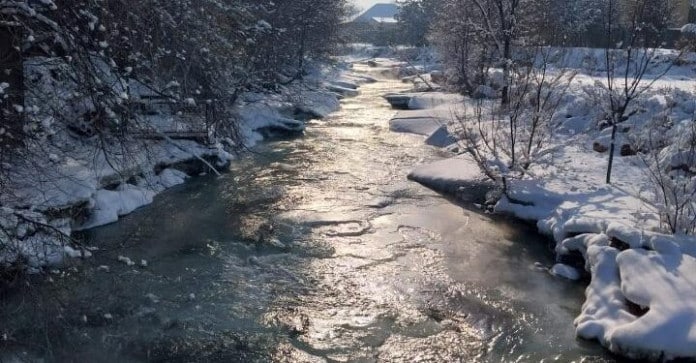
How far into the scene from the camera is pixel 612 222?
8.94 m

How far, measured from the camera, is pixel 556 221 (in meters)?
10.2

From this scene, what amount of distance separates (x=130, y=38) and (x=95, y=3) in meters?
0.82

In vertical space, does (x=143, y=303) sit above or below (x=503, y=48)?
below

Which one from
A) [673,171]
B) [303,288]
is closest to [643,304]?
[303,288]

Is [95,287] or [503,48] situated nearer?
[95,287]

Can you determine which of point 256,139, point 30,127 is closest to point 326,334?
point 30,127

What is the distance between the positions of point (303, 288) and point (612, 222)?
193 inches

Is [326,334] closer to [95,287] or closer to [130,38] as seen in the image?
[95,287]

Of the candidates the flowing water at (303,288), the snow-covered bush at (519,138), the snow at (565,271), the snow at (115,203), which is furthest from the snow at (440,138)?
the snow at (115,203)

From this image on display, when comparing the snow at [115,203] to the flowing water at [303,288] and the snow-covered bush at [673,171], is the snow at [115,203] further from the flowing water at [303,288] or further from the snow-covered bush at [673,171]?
the snow-covered bush at [673,171]

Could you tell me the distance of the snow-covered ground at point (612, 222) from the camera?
6422 mm

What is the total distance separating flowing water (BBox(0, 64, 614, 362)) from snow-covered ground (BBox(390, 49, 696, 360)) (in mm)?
386

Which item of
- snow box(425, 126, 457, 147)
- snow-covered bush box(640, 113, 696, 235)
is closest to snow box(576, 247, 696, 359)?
snow-covered bush box(640, 113, 696, 235)

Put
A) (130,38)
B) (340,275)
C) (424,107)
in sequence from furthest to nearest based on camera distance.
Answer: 1. (424,107)
2. (340,275)
3. (130,38)
